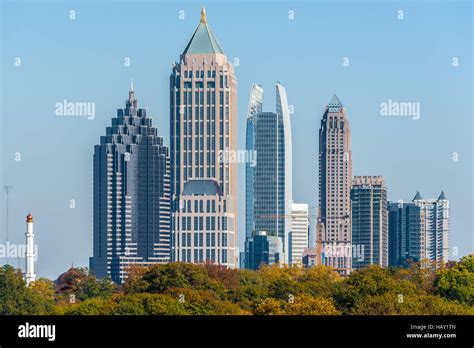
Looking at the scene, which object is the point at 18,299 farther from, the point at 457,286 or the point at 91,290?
the point at 91,290

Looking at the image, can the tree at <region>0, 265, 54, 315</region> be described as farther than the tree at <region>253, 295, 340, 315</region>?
Yes

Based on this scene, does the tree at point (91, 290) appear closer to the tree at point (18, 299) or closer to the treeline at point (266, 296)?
the treeline at point (266, 296)

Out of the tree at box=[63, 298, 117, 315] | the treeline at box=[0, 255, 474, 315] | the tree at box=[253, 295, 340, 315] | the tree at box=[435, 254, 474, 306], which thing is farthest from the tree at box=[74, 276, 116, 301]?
the tree at box=[253, 295, 340, 315]

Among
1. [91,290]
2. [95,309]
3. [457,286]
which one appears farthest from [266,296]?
[91,290]

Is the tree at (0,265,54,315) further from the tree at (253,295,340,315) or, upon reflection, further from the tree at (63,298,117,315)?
the tree at (253,295,340,315)

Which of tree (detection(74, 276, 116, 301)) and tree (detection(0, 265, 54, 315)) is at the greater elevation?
tree (detection(0, 265, 54, 315))

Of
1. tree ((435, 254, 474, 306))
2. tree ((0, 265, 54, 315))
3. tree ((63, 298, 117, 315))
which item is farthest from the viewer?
tree ((0, 265, 54, 315))
